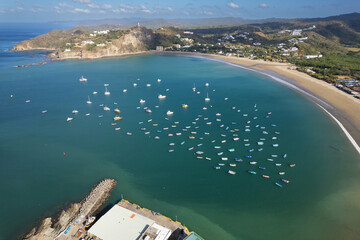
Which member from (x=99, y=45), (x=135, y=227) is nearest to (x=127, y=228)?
(x=135, y=227)

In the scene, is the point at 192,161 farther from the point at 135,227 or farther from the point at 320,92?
the point at 320,92

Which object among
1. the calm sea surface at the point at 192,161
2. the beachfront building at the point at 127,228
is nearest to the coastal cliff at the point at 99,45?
the calm sea surface at the point at 192,161

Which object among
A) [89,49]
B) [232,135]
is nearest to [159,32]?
[89,49]

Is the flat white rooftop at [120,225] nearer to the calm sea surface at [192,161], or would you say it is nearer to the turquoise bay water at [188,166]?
the calm sea surface at [192,161]

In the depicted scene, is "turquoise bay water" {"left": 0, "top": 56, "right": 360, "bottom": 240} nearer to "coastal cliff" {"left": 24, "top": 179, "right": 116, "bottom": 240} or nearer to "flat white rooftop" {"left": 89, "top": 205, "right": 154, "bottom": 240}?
"coastal cliff" {"left": 24, "top": 179, "right": 116, "bottom": 240}

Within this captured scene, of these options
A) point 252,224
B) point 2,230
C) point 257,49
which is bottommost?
point 2,230

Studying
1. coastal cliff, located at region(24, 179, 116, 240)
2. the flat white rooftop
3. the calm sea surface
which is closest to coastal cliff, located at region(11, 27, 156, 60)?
the calm sea surface

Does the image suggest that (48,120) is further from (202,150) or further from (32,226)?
(202,150)
